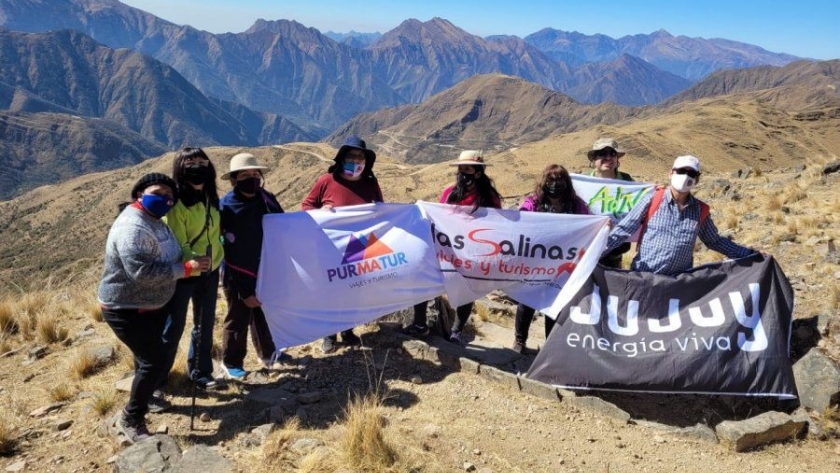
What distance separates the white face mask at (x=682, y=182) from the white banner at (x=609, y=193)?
2571 mm

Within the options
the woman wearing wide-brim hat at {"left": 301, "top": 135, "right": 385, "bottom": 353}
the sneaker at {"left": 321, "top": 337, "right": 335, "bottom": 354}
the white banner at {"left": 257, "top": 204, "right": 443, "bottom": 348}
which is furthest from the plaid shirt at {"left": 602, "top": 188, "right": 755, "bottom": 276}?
the sneaker at {"left": 321, "top": 337, "right": 335, "bottom": 354}

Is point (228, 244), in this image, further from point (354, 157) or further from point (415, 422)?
point (415, 422)

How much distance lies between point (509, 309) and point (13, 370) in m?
7.31

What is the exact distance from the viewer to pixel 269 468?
14.1ft

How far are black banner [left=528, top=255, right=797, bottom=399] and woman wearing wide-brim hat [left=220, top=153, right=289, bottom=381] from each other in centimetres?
335

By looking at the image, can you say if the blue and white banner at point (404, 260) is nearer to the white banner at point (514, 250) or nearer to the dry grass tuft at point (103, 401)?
the white banner at point (514, 250)

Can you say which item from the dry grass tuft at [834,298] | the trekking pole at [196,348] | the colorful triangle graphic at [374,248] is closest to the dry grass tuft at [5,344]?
the trekking pole at [196,348]

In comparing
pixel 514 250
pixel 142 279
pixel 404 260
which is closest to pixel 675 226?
pixel 514 250

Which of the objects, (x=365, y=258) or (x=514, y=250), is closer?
(x=365, y=258)

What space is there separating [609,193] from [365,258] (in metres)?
4.19

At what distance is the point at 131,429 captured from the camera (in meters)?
4.82

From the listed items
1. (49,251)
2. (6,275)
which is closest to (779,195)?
(6,275)

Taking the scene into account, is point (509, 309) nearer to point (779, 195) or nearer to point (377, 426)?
point (377, 426)

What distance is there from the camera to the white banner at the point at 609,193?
27.5 feet
